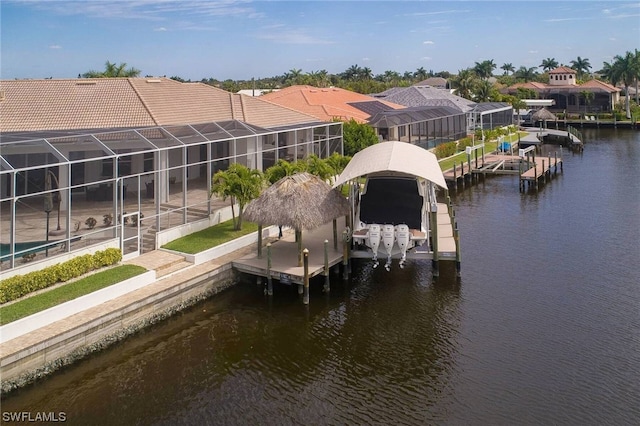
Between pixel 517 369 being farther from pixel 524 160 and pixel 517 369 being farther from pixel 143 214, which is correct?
pixel 524 160

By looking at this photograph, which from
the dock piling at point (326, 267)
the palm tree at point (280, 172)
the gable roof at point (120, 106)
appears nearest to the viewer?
the dock piling at point (326, 267)

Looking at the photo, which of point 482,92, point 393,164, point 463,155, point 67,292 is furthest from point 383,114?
point 482,92

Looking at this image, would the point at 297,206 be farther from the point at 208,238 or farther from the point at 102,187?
the point at 102,187

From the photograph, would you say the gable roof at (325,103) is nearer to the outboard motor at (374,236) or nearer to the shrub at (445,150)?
the shrub at (445,150)

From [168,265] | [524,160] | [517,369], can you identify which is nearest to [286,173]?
[168,265]

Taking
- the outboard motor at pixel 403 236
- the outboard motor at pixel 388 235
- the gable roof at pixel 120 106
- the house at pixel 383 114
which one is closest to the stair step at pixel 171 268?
the outboard motor at pixel 388 235

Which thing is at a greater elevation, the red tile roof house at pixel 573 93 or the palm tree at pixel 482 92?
the red tile roof house at pixel 573 93

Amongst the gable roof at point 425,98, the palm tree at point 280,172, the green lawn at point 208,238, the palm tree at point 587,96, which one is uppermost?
the palm tree at point 587,96
